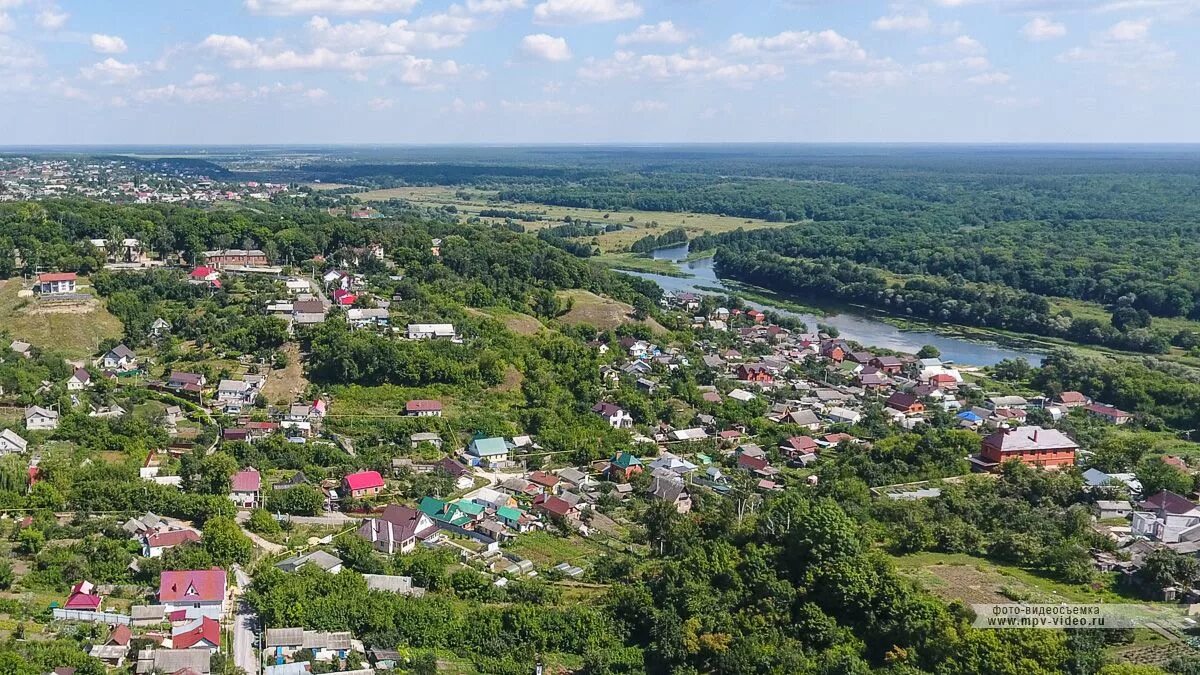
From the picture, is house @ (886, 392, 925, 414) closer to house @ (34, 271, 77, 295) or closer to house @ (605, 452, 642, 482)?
house @ (605, 452, 642, 482)

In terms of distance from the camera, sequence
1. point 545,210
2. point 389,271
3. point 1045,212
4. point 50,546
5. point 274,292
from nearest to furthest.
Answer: point 50,546, point 274,292, point 389,271, point 1045,212, point 545,210

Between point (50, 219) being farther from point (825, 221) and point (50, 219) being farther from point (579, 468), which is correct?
point (825, 221)

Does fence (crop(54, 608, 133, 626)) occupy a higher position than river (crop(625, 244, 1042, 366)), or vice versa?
fence (crop(54, 608, 133, 626))

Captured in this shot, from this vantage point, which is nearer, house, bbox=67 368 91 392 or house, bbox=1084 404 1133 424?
house, bbox=67 368 91 392

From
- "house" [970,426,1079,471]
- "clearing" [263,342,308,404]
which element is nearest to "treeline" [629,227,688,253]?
"clearing" [263,342,308,404]

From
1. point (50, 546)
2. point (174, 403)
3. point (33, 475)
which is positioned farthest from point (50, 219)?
point (50, 546)
